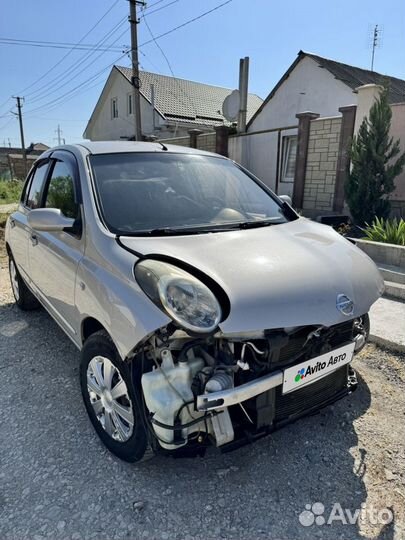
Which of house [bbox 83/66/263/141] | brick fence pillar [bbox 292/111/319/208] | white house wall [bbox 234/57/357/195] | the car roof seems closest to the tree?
brick fence pillar [bbox 292/111/319/208]

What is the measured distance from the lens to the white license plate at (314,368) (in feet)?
6.04

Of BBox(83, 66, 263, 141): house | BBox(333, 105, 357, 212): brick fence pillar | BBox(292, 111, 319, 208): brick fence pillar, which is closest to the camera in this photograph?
BBox(333, 105, 357, 212): brick fence pillar

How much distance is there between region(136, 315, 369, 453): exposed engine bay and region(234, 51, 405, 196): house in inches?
372

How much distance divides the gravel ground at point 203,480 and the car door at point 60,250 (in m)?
0.68

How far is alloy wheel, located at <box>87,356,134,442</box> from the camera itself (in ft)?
6.53

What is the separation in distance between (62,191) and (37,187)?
0.89 m

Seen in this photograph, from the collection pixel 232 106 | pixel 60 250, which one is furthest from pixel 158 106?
pixel 60 250

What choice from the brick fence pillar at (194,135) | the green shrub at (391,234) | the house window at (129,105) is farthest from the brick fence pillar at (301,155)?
the house window at (129,105)

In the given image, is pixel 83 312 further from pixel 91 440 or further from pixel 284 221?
pixel 284 221

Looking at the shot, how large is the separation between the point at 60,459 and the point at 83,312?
0.84m

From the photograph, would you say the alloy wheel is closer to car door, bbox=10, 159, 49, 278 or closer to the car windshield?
the car windshield

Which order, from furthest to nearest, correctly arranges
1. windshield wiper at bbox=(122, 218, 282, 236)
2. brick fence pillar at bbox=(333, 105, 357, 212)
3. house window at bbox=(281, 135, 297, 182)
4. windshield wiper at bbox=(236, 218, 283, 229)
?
house window at bbox=(281, 135, 297, 182) < brick fence pillar at bbox=(333, 105, 357, 212) < windshield wiper at bbox=(236, 218, 283, 229) < windshield wiper at bbox=(122, 218, 282, 236)

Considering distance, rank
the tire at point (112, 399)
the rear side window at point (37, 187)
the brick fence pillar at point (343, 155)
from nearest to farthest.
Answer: the tire at point (112, 399) < the rear side window at point (37, 187) < the brick fence pillar at point (343, 155)

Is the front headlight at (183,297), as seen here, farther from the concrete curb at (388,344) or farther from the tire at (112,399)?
the concrete curb at (388,344)
